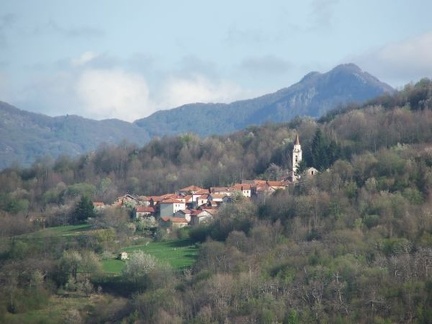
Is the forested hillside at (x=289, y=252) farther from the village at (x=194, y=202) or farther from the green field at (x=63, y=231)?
the village at (x=194, y=202)

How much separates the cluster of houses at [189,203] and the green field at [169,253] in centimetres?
Result: 292

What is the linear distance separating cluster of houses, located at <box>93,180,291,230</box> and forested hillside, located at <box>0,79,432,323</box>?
1.54 metres

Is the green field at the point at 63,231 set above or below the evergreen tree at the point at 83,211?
below

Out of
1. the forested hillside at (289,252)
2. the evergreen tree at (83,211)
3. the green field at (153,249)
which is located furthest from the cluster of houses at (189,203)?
the green field at (153,249)

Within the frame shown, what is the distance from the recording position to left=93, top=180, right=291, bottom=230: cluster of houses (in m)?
49.9

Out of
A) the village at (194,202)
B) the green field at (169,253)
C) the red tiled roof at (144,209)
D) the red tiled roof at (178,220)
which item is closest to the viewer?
the green field at (169,253)

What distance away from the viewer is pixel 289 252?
36.4 meters

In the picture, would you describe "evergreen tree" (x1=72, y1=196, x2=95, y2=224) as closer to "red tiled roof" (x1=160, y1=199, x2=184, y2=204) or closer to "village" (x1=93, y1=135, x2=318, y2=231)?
"village" (x1=93, y1=135, x2=318, y2=231)

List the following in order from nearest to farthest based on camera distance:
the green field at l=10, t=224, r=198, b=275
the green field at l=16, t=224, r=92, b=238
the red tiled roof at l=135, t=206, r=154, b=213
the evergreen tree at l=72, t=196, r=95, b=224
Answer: the green field at l=10, t=224, r=198, b=275, the green field at l=16, t=224, r=92, b=238, the red tiled roof at l=135, t=206, r=154, b=213, the evergreen tree at l=72, t=196, r=95, b=224

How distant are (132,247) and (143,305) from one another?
1172cm

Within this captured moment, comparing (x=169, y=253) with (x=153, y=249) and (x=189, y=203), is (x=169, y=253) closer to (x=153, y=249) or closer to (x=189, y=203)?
(x=153, y=249)

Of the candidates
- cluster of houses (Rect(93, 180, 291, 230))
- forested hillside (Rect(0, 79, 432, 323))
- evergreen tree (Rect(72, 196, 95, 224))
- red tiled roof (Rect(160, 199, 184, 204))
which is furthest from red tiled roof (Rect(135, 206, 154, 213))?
evergreen tree (Rect(72, 196, 95, 224))

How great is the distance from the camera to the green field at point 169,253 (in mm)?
39791

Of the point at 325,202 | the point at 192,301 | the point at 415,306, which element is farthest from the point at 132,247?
the point at 415,306
